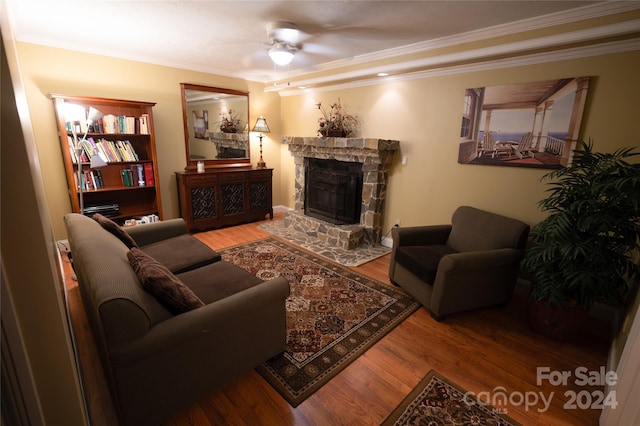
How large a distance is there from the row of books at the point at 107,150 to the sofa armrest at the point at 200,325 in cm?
290

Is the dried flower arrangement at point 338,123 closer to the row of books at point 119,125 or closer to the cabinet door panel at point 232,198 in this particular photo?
the cabinet door panel at point 232,198

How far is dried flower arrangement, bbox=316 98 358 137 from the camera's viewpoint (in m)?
4.34

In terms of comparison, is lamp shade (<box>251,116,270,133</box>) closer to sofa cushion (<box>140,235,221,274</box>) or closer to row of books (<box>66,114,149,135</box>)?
row of books (<box>66,114,149,135</box>)

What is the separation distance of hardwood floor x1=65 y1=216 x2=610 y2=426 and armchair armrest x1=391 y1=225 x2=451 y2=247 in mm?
691

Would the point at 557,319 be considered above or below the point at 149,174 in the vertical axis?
below

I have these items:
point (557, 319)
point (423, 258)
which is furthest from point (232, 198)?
point (557, 319)

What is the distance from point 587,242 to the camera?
200 centimetres

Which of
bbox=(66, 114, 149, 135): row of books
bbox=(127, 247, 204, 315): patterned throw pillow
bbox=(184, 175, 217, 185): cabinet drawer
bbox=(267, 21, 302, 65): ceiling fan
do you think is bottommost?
bbox=(127, 247, 204, 315): patterned throw pillow

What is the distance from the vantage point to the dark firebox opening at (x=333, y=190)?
4.29m

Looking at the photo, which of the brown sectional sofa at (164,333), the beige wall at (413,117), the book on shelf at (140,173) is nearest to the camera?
the brown sectional sofa at (164,333)

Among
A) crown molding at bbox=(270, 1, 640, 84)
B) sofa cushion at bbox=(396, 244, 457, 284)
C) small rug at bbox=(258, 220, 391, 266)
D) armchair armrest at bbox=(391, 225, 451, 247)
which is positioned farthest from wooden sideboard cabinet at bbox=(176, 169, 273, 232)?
sofa cushion at bbox=(396, 244, 457, 284)

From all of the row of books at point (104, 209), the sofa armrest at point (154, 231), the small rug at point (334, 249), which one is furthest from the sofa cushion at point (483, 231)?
the row of books at point (104, 209)

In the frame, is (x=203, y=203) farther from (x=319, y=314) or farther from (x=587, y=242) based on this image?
(x=587, y=242)

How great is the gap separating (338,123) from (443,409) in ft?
12.3
